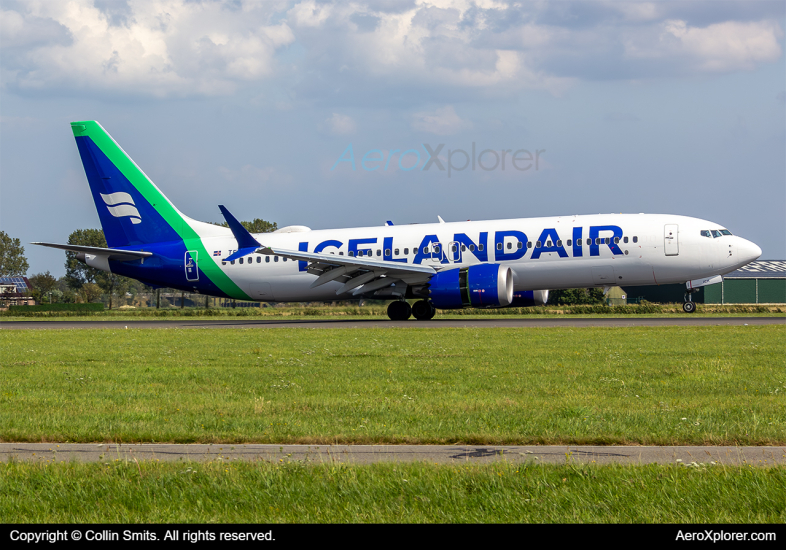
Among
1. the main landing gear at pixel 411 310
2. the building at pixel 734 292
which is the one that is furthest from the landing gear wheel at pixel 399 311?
the building at pixel 734 292

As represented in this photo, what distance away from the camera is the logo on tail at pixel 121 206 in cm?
3831

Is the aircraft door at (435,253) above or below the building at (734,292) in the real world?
above

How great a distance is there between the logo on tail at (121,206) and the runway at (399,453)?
30.9 metres

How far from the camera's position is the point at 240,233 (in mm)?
34094

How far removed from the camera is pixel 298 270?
122 ft

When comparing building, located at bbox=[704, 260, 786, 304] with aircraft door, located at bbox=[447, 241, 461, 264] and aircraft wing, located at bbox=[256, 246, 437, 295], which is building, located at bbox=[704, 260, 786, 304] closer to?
aircraft door, located at bbox=[447, 241, 461, 264]

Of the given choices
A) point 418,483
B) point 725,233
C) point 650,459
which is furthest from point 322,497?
point 725,233

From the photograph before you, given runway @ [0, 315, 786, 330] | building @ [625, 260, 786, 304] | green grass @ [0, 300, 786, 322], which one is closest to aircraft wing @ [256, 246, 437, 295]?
runway @ [0, 315, 786, 330]

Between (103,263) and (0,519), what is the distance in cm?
3461

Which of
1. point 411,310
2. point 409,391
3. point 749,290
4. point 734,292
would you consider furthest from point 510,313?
point 749,290

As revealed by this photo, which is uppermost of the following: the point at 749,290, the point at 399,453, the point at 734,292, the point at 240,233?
the point at 240,233

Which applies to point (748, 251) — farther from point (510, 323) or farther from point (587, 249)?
point (510, 323)

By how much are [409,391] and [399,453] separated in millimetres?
4747

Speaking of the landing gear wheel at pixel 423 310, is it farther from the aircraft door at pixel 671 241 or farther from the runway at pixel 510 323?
the aircraft door at pixel 671 241
